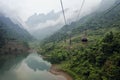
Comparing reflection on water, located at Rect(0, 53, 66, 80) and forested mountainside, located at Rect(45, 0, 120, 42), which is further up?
forested mountainside, located at Rect(45, 0, 120, 42)

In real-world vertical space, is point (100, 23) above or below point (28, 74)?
above

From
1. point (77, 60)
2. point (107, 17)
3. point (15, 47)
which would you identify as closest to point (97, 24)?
point (107, 17)

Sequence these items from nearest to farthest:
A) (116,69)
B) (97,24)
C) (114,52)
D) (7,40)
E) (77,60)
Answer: (116,69)
(114,52)
(77,60)
(7,40)
(97,24)

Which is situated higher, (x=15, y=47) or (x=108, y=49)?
(x=15, y=47)

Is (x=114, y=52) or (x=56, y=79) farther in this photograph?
(x=56, y=79)

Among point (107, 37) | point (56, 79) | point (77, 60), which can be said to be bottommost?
point (56, 79)

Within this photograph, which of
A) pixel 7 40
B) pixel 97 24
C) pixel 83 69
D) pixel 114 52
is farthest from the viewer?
pixel 97 24

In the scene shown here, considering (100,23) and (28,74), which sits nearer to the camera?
(28,74)

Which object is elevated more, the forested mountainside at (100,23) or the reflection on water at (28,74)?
the forested mountainside at (100,23)

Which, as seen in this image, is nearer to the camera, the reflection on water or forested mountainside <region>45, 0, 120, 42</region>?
the reflection on water

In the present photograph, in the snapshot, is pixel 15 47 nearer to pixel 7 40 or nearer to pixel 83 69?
pixel 7 40

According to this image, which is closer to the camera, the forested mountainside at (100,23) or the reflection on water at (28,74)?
the reflection on water at (28,74)
